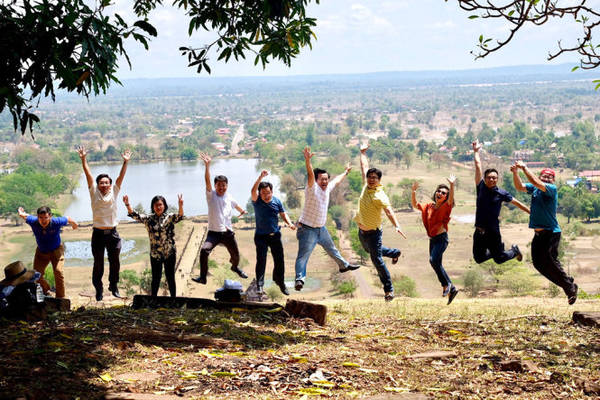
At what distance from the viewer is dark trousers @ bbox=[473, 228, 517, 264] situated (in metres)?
7.67

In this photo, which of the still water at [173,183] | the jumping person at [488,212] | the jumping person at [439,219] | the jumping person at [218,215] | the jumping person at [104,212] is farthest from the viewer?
the still water at [173,183]

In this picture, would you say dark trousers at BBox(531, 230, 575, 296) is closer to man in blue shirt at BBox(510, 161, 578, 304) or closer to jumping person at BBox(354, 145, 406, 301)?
man in blue shirt at BBox(510, 161, 578, 304)

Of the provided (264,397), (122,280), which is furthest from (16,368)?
(122,280)

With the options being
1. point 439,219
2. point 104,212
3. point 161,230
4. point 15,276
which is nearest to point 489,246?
point 439,219

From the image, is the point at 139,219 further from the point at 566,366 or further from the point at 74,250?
the point at 74,250

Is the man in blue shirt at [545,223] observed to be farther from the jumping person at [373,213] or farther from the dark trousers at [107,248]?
the dark trousers at [107,248]

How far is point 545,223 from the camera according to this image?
7270 mm

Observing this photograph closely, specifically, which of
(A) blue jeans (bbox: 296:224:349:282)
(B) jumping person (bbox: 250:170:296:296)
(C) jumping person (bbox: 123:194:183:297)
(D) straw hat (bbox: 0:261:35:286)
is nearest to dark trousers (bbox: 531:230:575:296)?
(A) blue jeans (bbox: 296:224:349:282)

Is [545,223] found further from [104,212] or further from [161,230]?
[104,212]

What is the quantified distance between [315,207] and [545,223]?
251 cm

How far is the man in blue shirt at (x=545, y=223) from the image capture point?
721 centimetres

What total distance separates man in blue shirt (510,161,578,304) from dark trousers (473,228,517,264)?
39cm

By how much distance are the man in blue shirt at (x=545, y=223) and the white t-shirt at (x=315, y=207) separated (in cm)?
212

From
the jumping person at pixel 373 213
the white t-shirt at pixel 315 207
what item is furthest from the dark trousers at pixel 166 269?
the jumping person at pixel 373 213
